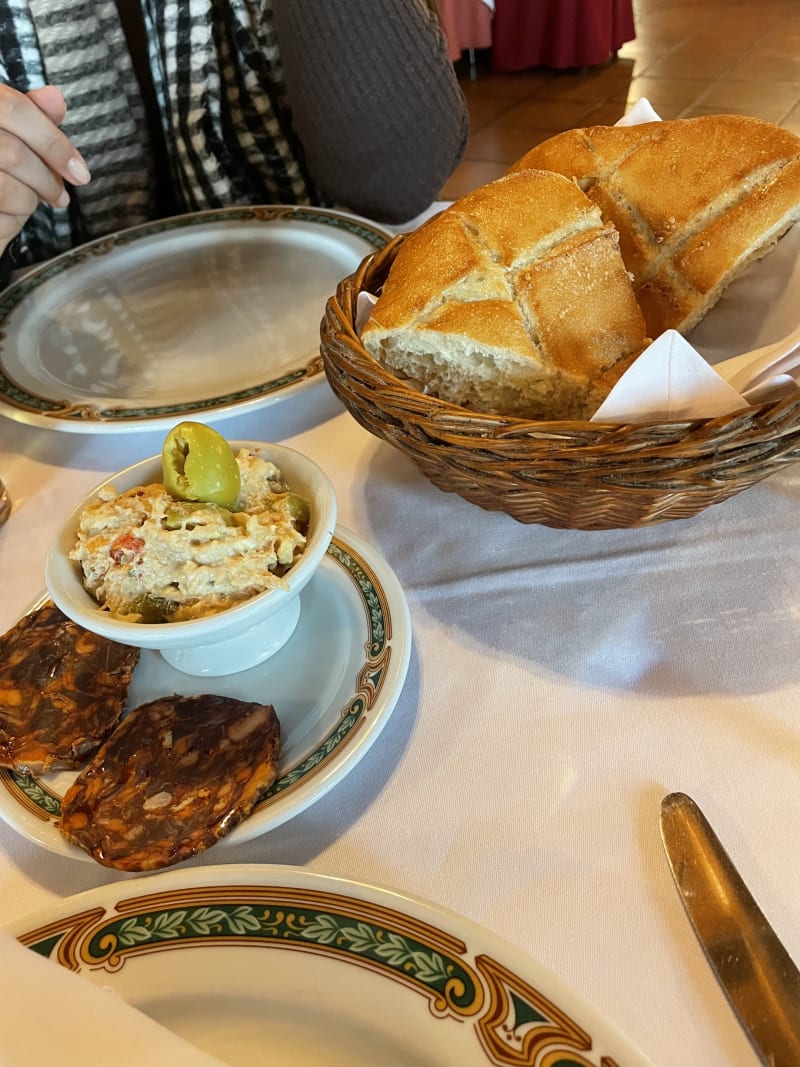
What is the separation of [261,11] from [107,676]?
130cm

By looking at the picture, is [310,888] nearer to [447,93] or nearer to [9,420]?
[9,420]

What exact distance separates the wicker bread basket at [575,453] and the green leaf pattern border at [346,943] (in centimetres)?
32

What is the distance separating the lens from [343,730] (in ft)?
1.91

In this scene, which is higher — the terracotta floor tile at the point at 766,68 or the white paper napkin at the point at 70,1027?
the white paper napkin at the point at 70,1027

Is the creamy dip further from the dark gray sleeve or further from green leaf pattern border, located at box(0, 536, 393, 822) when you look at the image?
the dark gray sleeve

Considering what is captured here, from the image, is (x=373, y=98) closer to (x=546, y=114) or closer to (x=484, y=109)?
(x=546, y=114)

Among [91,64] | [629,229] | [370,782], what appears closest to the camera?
[370,782]

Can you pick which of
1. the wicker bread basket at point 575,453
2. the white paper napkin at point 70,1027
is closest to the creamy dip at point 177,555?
the wicker bread basket at point 575,453

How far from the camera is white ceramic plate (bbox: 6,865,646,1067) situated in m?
0.39

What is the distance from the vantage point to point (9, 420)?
105 cm

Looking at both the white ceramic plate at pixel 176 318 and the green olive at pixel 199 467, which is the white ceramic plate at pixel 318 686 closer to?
the green olive at pixel 199 467

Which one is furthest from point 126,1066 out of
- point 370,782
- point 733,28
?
point 733,28

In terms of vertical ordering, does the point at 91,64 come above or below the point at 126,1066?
above

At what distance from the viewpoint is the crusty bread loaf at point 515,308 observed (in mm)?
739
